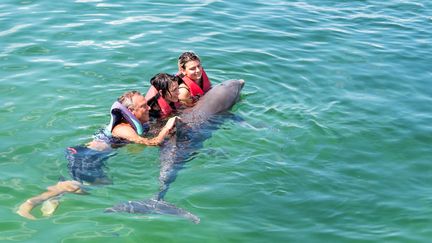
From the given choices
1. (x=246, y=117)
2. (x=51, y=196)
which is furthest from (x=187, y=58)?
(x=51, y=196)

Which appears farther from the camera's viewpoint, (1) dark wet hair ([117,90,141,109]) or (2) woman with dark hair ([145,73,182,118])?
(2) woman with dark hair ([145,73,182,118])

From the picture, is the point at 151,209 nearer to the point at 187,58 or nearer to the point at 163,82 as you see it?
the point at 163,82

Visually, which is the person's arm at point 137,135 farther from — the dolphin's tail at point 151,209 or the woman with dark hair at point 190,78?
the woman with dark hair at point 190,78

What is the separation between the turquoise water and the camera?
698 centimetres

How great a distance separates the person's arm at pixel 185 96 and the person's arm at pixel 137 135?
1593 millimetres

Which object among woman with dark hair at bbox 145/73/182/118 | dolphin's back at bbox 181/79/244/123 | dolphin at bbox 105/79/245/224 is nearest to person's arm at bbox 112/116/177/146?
dolphin at bbox 105/79/245/224

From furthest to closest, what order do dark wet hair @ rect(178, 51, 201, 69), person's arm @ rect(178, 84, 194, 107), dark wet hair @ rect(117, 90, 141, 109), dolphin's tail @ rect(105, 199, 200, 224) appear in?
dark wet hair @ rect(178, 51, 201, 69)
person's arm @ rect(178, 84, 194, 107)
dark wet hair @ rect(117, 90, 141, 109)
dolphin's tail @ rect(105, 199, 200, 224)

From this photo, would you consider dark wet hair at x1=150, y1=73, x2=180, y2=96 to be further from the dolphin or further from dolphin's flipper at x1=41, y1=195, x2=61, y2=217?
dolphin's flipper at x1=41, y1=195, x2=61, y2=217

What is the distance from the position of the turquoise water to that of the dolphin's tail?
8cm

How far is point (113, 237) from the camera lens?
6.61m

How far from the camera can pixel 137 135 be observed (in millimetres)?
8102

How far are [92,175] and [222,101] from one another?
2.93 meters

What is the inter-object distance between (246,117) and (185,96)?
105 cm

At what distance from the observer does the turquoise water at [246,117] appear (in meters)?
6.98
